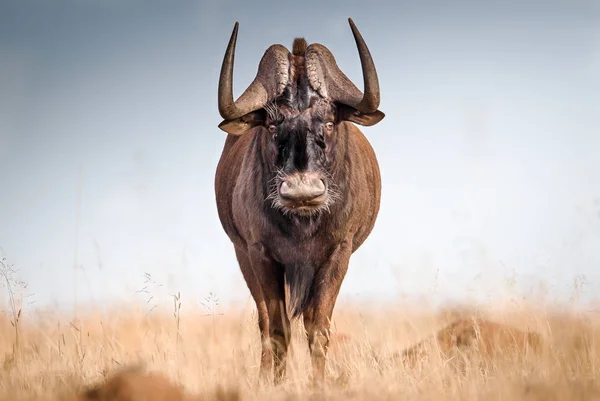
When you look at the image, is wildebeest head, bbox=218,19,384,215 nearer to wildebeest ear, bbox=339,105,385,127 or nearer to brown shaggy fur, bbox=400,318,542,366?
wildebeest ear, bbox=339,105,385,127

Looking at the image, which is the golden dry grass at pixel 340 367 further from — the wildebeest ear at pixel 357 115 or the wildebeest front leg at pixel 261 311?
the wildebeest ear at pixel 357 115

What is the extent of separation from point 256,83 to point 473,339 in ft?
11.0

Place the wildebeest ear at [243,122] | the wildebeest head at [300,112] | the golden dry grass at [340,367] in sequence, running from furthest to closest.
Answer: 1. the wildebeest ear at [243,122]
2. the wildebeest head at [300,112]
3. the golden dry grass at [340,367]

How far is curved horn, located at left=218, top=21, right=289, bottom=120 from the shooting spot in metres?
6.77

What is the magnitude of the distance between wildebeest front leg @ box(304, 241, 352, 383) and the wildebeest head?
1.85ft

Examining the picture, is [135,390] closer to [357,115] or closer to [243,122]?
[243,122]

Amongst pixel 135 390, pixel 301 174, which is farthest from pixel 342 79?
pixel 135 390

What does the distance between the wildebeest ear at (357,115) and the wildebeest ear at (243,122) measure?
2.53 ft

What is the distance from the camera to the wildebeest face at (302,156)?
20.8 ft

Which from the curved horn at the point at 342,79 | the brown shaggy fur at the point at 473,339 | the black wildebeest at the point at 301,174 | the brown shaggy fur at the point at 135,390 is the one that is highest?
the curved horn at the point at 342,79

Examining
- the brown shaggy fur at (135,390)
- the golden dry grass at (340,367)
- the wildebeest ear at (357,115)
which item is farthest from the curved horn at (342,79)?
the brown shaggy fur at (135,390)

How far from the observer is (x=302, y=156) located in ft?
21.5

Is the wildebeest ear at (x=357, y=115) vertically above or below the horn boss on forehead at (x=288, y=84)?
below

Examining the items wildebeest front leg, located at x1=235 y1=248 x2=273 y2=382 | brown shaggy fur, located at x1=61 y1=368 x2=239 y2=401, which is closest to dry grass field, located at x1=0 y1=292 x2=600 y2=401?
brown shaggy fur, located at x1=61 y1=368 x2=239 y2=401
